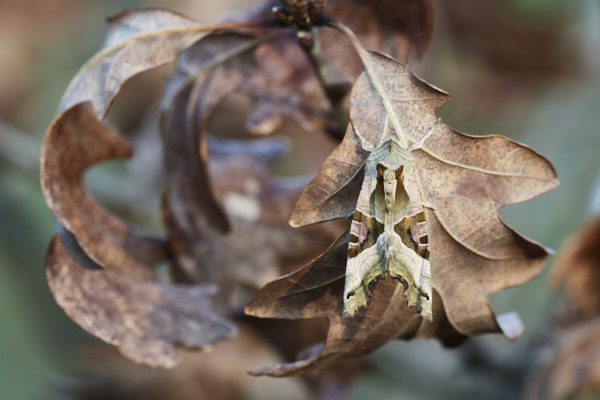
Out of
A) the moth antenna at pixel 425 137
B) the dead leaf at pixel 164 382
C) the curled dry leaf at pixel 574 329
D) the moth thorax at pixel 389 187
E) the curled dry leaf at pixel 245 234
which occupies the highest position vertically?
the moth antenna at pixel 425 137

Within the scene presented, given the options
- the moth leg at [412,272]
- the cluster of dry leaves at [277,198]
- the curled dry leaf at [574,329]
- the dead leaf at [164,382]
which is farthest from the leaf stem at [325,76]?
the dead leaf at [164,382]

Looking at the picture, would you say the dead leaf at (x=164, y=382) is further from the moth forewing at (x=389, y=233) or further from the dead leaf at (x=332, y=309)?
the moth forewing at (x=389, y=233)

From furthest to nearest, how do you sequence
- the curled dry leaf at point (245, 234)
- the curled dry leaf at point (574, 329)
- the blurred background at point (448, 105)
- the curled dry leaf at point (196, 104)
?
the blurred background at point (448, 105)
the curled dry leaf at point (574, 329)
the curled dry leaf at point (245, 234)
the curled dry leaf at point (196, 104)

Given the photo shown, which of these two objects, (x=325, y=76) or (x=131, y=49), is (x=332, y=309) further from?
Answer: (x=131, y=49)

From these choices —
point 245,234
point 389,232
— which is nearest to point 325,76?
point 389,232

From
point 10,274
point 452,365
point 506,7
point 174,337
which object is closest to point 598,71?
point 506,7

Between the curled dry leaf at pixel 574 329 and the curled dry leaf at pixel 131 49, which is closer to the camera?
the curled dry leaf at pixel 131 49

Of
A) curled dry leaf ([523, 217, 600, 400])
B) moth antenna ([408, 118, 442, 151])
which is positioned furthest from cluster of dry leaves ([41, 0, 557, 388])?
curled dry leaf ([523, 217, 600, 400])
